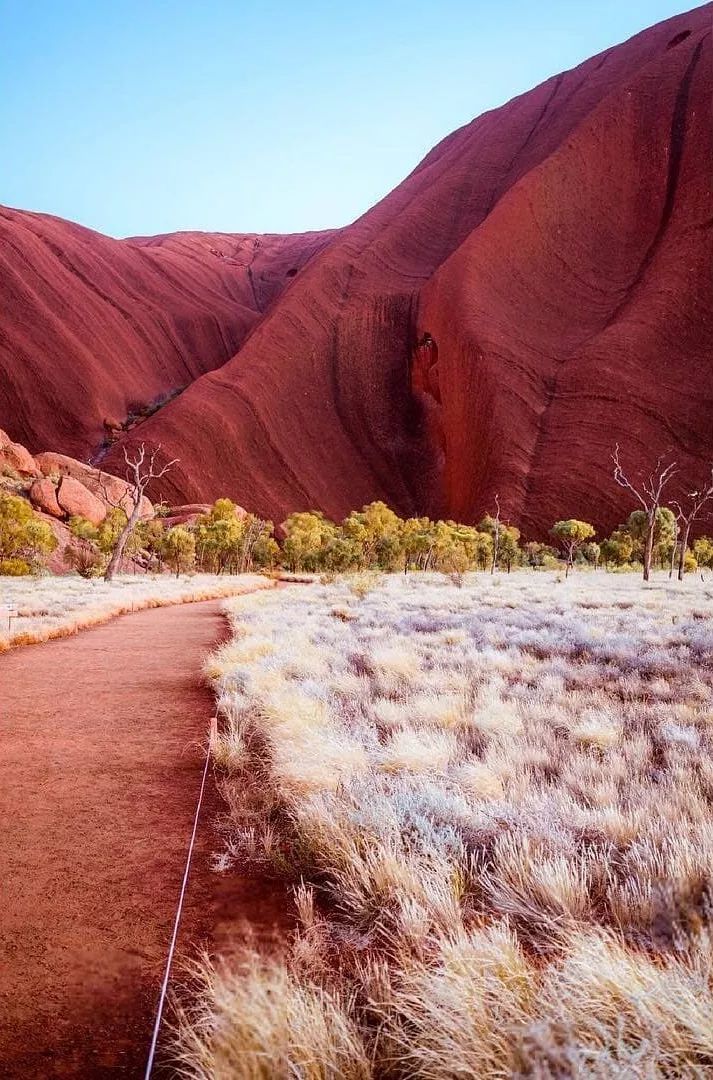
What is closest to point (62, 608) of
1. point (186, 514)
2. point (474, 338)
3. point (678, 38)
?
point (186, 514)

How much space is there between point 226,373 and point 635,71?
80451mm

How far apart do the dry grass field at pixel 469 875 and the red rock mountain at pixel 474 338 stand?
202 feet

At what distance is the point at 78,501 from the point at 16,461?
30.1 feet

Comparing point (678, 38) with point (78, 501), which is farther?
point (678, 38)

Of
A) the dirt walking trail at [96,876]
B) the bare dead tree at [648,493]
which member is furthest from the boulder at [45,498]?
the dirt walking trail at [96,876]

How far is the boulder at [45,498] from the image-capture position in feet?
188

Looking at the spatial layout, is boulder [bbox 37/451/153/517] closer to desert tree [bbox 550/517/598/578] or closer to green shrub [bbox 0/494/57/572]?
green shrub [bbox 0/494/57/572]

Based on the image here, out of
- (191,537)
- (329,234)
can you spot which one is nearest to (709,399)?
(191,537)

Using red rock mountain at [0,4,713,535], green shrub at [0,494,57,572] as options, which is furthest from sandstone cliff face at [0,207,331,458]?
green shrub at [0,494,57,572]

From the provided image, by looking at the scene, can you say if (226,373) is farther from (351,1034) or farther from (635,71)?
(351,1034)

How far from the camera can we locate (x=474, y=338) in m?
77.1

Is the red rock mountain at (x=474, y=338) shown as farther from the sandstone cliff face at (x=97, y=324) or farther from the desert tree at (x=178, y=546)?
the desert tree at (x=178, y=546)

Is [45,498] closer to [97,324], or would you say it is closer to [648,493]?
[648,493]

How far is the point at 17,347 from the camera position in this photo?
89188mm
